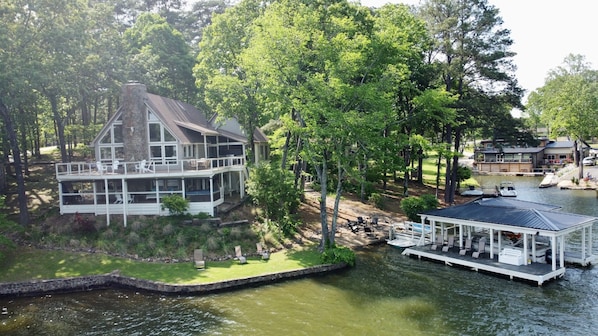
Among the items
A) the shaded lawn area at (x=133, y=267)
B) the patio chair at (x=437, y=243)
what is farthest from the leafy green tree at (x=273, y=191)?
the patio chair at (x=437, y=243)

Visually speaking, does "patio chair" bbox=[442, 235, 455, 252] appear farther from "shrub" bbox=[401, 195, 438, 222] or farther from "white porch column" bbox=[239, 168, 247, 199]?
"white porch column" bbox=[239, 168, 247, 199]

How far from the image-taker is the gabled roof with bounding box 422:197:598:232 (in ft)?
66.5

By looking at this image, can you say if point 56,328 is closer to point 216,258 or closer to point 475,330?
point 216,258

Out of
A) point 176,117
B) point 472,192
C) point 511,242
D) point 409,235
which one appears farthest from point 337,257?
point 472,192

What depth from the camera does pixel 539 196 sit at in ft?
148

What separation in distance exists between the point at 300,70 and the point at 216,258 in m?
11.4

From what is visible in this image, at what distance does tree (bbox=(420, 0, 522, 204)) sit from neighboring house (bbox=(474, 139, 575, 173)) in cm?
3499

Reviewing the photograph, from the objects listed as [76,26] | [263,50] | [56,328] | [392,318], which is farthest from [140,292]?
[76,26]

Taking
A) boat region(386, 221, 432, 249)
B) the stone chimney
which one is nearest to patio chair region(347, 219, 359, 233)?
boat region(386, 221, 432, 249)

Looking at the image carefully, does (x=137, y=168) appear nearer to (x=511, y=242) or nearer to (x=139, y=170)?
(x=139, y=170)

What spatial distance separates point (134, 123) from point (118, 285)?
12.4 metres

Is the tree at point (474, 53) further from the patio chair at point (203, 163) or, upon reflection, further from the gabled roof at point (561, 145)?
the gabled roof at point (561, 145)

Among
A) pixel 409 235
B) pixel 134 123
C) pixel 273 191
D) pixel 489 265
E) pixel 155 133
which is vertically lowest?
pixel 489 265

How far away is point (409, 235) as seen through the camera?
90.1 ft
